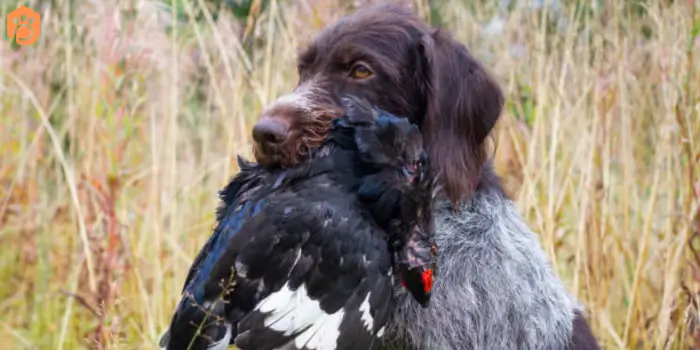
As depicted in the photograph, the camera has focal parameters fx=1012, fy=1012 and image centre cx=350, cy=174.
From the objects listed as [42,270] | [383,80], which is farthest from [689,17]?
[42,270]

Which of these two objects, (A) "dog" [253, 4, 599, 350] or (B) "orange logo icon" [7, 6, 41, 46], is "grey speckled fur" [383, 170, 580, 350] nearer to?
(A) "dog" [253, 4, 599, 350]

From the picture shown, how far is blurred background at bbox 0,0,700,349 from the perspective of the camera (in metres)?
3.61

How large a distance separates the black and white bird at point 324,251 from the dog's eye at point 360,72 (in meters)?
0.40

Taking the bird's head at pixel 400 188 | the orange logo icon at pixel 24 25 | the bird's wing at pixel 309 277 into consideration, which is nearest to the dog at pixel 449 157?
the bird's head at pixel 400 188

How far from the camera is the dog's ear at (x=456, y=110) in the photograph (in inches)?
104

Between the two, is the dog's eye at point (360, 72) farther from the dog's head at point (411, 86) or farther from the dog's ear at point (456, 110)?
the dog's ear at point (456, 110)

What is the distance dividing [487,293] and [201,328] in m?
0.79

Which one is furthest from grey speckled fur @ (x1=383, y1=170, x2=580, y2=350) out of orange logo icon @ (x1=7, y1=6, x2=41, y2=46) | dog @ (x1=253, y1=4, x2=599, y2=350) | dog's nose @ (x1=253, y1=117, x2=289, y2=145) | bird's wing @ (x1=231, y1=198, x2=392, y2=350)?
orange logo icon @ (x1=7, y1=6, x2=41, y2=46)

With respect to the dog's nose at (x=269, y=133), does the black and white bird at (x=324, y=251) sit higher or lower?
lower

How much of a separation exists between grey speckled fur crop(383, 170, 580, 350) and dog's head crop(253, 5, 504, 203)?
0.32 ft

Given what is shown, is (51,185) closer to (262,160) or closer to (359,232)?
(262,160)

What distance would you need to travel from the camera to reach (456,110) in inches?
107

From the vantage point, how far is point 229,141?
12.8 feet

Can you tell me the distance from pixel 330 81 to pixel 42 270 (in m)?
1.87
